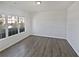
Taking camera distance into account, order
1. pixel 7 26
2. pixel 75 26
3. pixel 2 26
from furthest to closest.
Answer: pixel 7 26
pixel 2 26
pixel 75 26

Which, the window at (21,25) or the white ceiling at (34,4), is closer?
the white ceiling at (34,4)

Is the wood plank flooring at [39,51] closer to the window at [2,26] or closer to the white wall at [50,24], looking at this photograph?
the window at [2,26]

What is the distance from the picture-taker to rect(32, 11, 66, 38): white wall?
27.2 feet

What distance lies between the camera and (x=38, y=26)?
9805 mm

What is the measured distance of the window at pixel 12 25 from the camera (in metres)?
6.28

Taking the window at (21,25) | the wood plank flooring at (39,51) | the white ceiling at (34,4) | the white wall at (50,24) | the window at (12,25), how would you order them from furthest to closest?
the white wall at (50,24) → the window at (21,25) → the window at (12,25) → the white ceiling at (34,4) → the wood plank flooring at (39,51)

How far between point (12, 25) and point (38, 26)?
11.4 feet

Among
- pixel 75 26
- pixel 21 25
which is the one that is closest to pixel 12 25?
pixel 21 25

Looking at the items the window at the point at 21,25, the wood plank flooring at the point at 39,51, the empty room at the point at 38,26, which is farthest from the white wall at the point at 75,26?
the window at the point at 21,25

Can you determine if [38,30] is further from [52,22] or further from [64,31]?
[64,31]

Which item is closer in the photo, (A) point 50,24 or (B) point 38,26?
(A) point 50,24

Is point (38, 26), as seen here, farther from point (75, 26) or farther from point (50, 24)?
point (75, 26)

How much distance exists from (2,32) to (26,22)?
3735mm

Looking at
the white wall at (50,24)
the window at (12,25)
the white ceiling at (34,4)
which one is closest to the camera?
the white ceiling at (34,4)
